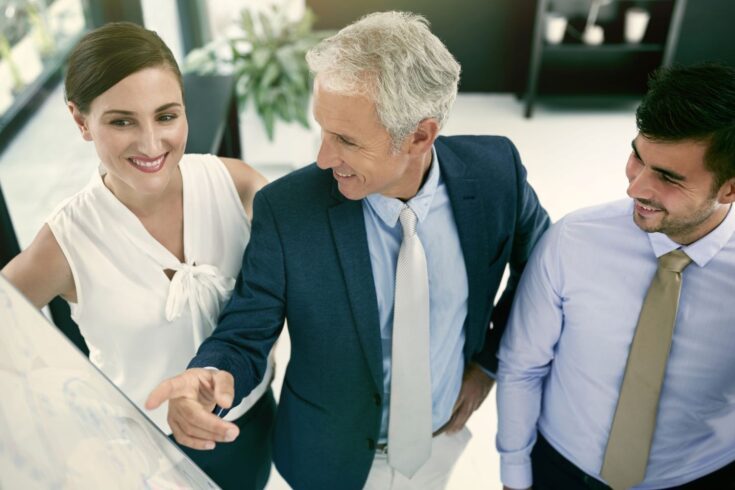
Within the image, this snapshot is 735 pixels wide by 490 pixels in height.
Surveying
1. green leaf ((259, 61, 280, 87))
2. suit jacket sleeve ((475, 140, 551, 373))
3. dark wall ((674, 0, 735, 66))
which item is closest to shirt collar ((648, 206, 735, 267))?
suit jacket sleeve ((475, 140, 551, 373))

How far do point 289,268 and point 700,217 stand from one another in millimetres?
713

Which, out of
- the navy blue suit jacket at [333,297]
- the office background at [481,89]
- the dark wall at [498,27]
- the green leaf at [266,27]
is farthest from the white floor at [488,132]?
the navy blue suit jacket at [333,297]

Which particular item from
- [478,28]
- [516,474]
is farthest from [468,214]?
[478,28]

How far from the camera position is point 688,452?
137 centimetres

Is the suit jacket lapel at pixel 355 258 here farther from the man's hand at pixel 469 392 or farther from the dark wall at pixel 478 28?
the dark wall at pixel 478 28

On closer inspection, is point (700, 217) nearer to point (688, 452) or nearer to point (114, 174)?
point (688, 452)

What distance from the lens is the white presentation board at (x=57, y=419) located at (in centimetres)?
37

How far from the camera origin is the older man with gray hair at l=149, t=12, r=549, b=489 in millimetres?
1117

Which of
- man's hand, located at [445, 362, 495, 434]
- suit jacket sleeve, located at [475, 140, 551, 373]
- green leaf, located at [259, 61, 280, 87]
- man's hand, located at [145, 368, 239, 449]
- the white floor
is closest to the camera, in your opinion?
man's hand, located at [145, 368, 239, 449]

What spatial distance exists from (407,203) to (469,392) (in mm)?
545

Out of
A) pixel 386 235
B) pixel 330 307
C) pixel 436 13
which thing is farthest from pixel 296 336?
pixel 436 13

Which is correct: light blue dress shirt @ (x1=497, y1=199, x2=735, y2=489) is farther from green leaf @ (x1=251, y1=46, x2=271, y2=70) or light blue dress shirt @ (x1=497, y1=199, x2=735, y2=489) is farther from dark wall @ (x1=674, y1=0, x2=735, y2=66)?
dark wall @ (x1=674, y1=0, x2=735, y2=66)

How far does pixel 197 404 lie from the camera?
0.96 metres

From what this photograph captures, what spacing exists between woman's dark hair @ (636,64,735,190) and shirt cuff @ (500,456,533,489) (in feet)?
2.51
